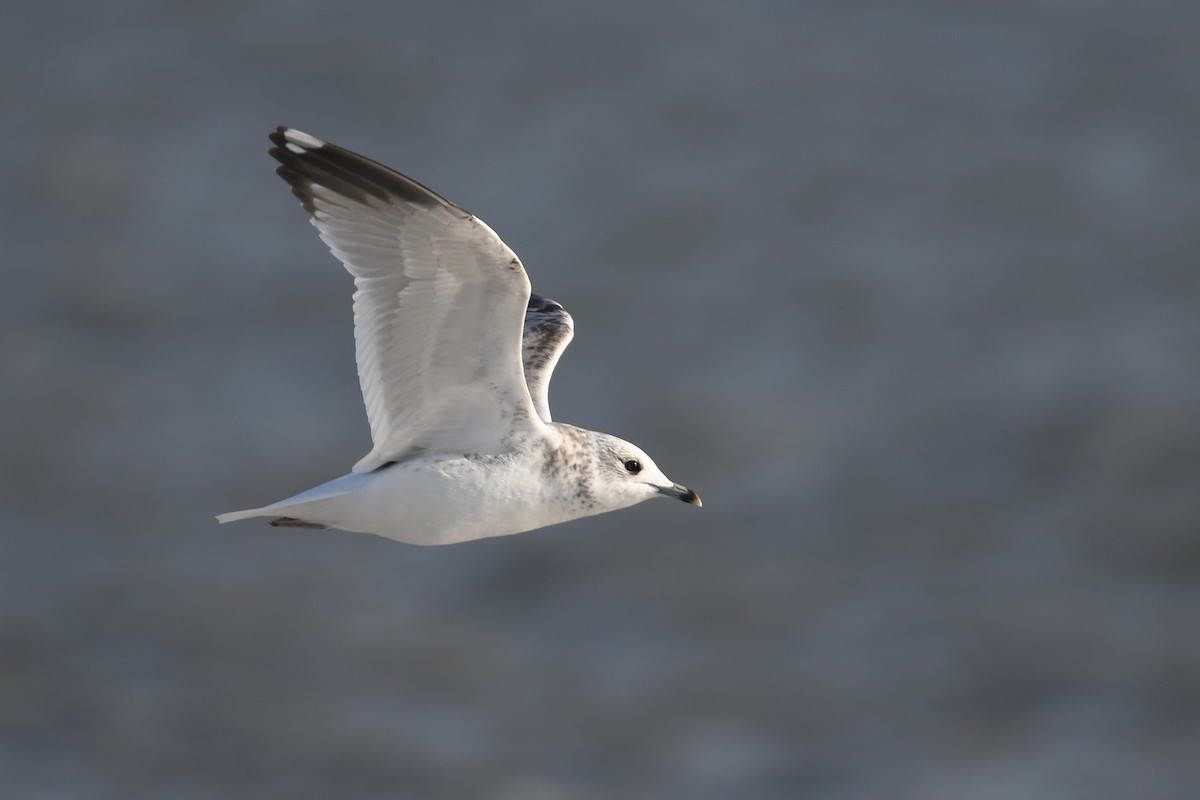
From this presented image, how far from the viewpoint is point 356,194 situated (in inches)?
270

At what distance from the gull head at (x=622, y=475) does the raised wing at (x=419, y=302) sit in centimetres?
38

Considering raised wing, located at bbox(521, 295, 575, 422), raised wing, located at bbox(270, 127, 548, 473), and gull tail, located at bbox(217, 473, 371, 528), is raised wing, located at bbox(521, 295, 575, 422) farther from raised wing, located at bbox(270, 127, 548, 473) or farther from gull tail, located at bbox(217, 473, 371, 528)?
gull tail, located at bbox(217, 473, 371, 528)

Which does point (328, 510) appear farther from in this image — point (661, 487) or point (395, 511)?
point (661, 487)

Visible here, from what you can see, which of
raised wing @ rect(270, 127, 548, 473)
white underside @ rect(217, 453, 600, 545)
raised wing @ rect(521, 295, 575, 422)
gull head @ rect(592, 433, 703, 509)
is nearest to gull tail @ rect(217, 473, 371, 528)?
white underside @ rect(217, 453, 600, 545)

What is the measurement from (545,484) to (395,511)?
63 cm

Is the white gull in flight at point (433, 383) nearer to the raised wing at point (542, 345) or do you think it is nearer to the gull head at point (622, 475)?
the gull head at point (622, 475)

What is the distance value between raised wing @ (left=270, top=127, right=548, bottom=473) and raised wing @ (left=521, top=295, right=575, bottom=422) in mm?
786

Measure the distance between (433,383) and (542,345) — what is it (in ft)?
4.74

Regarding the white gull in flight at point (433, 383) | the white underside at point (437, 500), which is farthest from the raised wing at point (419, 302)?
the white underside at point (437, 500)

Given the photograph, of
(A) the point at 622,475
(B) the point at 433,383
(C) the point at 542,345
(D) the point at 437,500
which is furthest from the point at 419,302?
(C) the point at 542,345

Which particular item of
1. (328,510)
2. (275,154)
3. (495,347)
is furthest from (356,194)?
(328,510)

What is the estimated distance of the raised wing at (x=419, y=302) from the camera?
6746mm

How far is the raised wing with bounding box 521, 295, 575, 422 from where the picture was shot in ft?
27.0

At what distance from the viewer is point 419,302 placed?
6.95m
